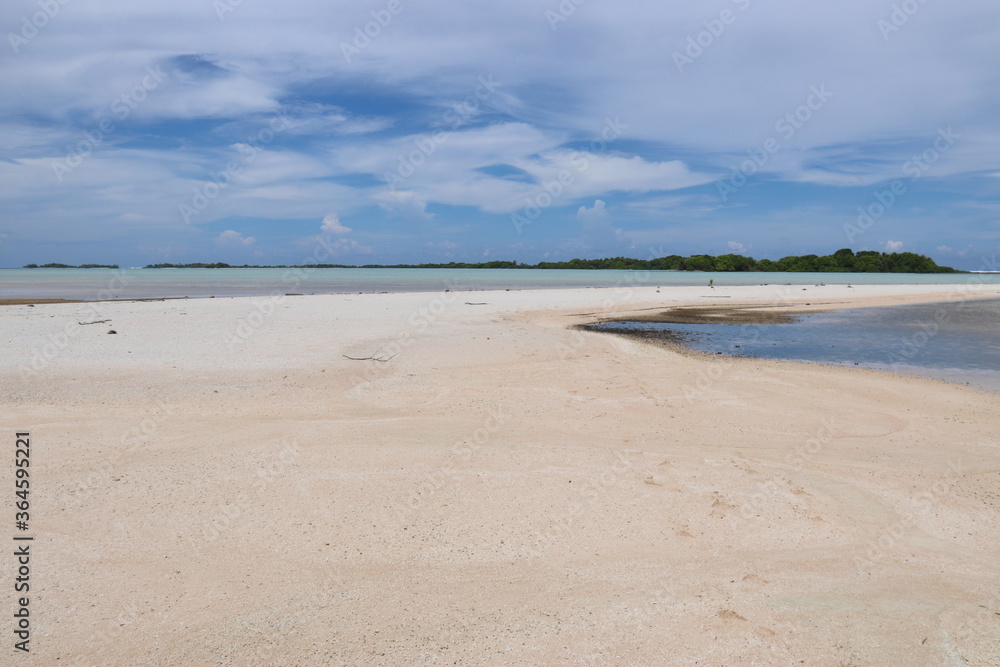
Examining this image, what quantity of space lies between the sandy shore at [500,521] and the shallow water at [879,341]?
133 inches

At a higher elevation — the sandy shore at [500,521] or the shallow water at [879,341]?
the shallow water at [879,341]

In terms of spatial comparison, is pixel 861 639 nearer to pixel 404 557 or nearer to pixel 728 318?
pixel 404 557

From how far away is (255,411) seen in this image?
8.11 metres

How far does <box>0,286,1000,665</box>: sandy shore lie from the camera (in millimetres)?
3424

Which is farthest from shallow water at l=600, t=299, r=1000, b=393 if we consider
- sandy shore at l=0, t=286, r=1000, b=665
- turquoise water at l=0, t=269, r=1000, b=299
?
turquoise water at l=0, t=269, r=1000, b=299

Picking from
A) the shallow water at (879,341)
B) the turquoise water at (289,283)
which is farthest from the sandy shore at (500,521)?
the turquoise water at (289,283)

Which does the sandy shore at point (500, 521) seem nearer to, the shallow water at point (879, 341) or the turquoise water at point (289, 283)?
the shallow water at point (879, 341)

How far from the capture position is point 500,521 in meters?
4.82

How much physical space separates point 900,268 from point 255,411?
14548 centimetres

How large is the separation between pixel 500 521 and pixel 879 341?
17.7 m

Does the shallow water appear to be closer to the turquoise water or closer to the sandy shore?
the sandy shore

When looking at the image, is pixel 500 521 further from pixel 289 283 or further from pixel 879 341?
pixel 289 283

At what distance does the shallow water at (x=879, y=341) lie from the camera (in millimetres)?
13195

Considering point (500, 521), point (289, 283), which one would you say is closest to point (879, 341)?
point (500, 521)
